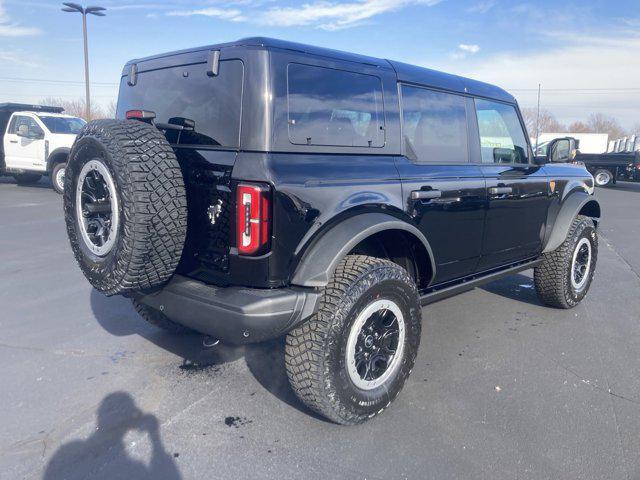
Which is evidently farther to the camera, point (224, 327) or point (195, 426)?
point (195, 426)

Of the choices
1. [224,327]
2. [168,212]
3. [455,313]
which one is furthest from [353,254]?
[455,313]

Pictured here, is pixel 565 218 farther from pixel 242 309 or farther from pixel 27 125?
pixel 27 125

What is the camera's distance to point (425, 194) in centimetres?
316

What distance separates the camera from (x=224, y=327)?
2482 mm

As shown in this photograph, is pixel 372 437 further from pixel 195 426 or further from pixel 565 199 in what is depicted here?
pixel 565 199

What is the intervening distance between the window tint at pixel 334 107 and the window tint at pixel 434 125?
11.5 inches

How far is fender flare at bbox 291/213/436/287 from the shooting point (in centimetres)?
254

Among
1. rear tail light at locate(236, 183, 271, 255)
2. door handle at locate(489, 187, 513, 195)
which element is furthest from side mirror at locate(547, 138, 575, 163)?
rear tail light at locate(236, 183, 271, 255)

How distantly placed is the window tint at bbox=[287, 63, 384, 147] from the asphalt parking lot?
5.23 feet

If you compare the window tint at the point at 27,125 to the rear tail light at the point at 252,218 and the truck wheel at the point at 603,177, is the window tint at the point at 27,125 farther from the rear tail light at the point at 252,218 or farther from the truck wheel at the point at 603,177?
the truck wheel at the point at 603,177

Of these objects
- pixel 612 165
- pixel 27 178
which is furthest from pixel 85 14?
pixel 612 165

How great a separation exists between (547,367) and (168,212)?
9.27 ft

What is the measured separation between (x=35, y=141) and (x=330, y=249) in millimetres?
13026

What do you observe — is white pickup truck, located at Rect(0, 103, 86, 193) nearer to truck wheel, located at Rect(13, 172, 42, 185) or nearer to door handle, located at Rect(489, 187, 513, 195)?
truck wheel, located at Rect(13, 172, 42, 185)
